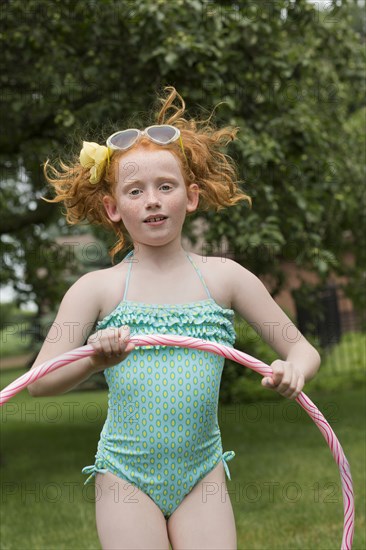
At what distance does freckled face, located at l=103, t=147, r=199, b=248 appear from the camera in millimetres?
3207

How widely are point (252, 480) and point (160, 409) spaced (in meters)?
5.24

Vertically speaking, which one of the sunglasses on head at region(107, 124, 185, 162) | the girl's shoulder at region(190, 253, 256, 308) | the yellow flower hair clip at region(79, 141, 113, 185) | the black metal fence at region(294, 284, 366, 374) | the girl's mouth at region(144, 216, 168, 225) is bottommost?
the black metal fence at region(294, 284, 366, 374)

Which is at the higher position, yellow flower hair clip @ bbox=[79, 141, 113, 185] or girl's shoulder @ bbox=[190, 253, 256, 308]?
yellow flower hair clip @ bbox=[79, 141, 113, 185]

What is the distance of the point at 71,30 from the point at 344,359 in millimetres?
11785

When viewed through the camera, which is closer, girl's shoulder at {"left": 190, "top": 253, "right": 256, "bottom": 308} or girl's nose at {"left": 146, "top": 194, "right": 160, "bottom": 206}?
girl's nose at {"left": 146, "top": 194, "right": 160, "bottom": 206}

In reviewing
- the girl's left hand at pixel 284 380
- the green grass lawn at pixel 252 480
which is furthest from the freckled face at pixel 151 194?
the green grass lawn at pixel 252 480

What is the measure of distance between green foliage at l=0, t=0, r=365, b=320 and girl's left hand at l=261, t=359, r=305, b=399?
13.7 ft

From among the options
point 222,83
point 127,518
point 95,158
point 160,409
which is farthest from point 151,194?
point 222,83

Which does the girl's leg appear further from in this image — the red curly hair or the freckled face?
the red curly hair

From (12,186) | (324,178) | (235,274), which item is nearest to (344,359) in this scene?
(12,186)

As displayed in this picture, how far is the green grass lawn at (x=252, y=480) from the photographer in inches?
249

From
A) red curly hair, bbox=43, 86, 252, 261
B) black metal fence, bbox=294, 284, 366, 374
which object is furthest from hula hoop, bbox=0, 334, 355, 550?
black metal fence, bbox=294, 284, 366, 374

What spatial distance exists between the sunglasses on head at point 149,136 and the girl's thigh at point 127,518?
122 cm

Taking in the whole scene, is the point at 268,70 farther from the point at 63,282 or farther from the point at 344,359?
the point at 344,359
